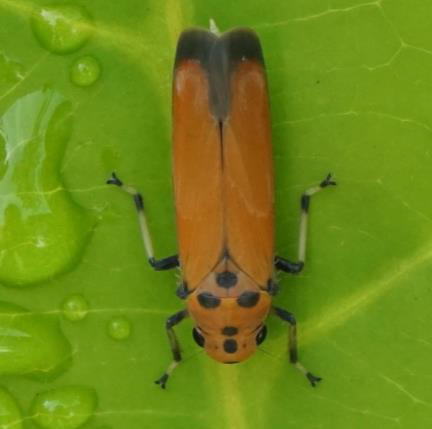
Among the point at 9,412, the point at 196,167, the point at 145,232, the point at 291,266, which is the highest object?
the point at 196,167

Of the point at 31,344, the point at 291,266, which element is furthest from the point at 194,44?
the point at 31,344

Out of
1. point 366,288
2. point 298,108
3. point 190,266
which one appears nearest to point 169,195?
point 190,266

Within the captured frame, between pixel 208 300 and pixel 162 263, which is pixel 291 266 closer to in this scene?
pixel 208 300

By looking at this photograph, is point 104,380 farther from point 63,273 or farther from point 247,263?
point 247,263

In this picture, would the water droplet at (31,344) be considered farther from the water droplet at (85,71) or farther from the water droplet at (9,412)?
the water droplet at (85,71)

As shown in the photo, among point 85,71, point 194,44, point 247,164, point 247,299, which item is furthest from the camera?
point 247,299

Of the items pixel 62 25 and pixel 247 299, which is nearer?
pixel 62 25
